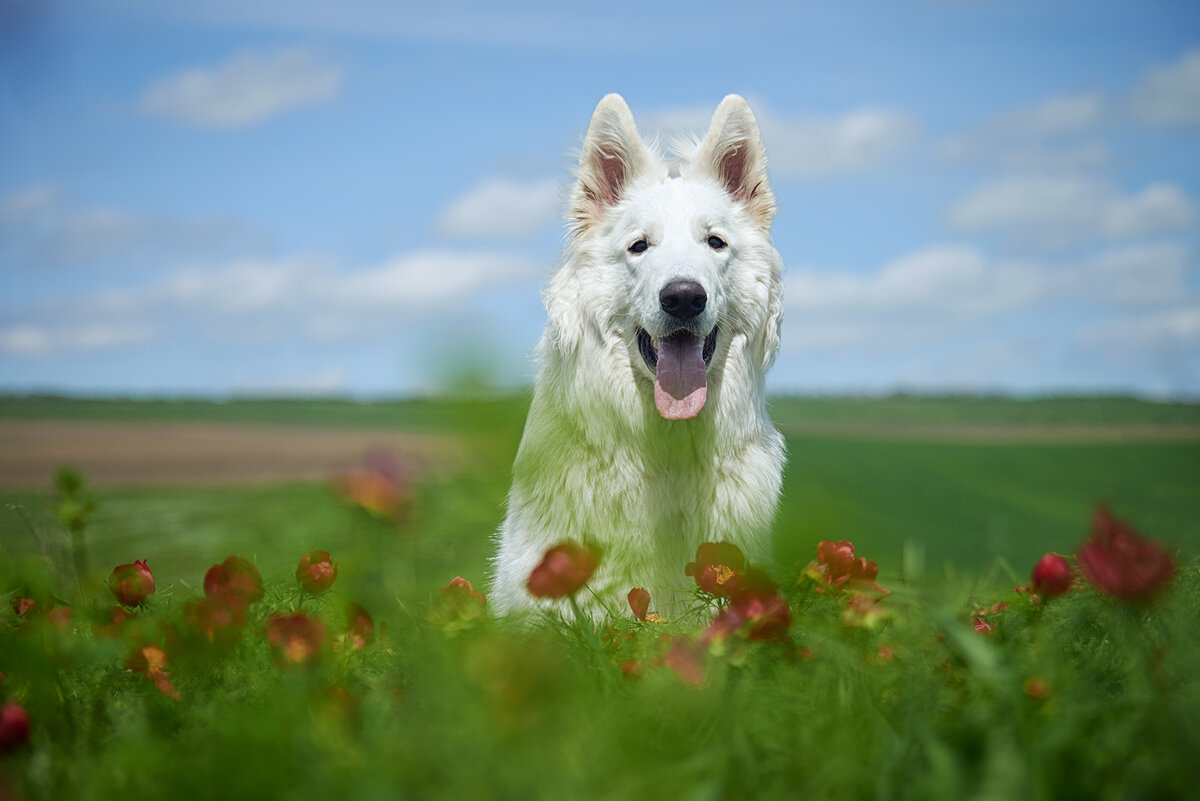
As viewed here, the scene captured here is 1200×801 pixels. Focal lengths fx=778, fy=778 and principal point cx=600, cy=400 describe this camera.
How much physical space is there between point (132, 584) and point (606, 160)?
11.5ft

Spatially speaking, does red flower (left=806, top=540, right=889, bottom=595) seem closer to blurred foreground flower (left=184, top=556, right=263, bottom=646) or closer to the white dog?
the white dog

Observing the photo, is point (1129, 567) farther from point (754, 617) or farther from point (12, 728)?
point (12, 728)

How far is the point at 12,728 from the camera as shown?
1.90 m

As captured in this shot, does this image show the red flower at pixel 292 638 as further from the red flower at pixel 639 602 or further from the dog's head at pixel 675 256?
the dog's head at pixel 675 256

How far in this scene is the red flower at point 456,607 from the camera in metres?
2.44

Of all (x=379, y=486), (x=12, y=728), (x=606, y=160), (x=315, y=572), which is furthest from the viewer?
(x=606, y=160)

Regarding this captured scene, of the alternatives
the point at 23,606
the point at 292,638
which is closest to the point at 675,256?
the point at 292,638

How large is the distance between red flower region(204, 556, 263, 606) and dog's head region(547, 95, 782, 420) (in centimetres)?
226

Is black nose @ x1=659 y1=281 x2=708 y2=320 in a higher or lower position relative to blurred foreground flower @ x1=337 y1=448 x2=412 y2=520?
higher

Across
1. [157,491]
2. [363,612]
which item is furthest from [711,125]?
[157,491]

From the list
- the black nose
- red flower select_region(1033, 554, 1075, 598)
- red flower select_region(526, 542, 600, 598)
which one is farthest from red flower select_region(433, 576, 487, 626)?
the black nose

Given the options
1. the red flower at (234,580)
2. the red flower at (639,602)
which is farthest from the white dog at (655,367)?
the red flower at (234,580)

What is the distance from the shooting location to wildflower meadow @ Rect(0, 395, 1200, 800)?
5.10ft

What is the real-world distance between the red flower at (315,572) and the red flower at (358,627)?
23 cm
